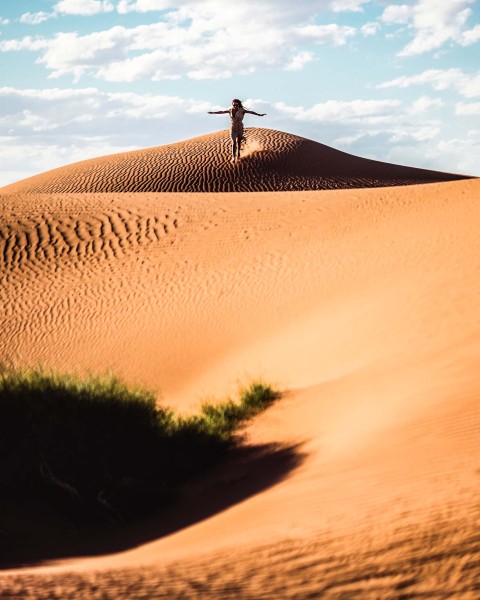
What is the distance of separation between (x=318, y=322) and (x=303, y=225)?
8378 millimetres

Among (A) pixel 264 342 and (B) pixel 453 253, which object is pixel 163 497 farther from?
(B) pixel 453 253

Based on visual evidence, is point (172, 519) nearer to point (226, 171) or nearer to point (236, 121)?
point (236, 121)

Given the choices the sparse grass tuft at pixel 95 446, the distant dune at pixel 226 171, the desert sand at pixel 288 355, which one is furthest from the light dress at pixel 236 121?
the distant dune at pixel 226 171

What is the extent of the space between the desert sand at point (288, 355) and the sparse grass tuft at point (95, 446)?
573 mm

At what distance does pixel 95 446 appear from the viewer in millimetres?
9062

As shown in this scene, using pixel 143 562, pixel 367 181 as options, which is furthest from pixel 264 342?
pixel 367 181

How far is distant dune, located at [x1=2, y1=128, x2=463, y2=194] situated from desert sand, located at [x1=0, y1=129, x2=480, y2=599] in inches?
929

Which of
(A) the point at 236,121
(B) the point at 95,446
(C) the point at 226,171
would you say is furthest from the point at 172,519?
(C) the point at 226,171

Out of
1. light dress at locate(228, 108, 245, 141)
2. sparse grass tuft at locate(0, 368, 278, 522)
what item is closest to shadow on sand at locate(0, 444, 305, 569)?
sparse grass tuft at locate(0, 368, 278, 522)

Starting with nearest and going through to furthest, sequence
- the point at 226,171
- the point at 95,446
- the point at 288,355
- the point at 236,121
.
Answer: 1. the point at 95,446
2. the point at 288,355
3. the point at 236,121
4. the point at 226,171

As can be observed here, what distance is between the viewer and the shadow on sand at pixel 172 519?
6797 mm

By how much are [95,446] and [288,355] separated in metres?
6.61

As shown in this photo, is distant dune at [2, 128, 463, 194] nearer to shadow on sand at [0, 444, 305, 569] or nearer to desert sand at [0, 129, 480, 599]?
desert sand at [0, 129, 480, 599]

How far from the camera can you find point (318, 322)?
16.8m
